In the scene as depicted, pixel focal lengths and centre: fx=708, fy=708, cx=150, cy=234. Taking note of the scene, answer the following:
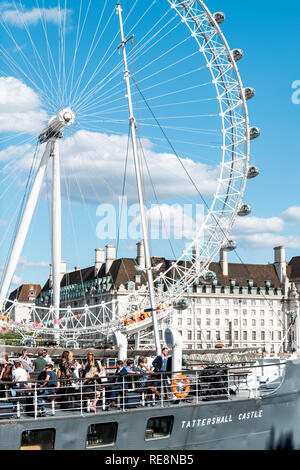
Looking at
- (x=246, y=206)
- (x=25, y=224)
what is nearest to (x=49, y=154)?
(x=25, y=224)

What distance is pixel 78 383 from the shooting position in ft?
51.1

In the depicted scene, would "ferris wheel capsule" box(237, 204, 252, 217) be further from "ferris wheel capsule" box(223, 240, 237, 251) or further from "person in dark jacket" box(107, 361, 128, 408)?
"person in dark jacket" box(107, 361, 128, 408)

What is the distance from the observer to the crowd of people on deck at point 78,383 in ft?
46.4

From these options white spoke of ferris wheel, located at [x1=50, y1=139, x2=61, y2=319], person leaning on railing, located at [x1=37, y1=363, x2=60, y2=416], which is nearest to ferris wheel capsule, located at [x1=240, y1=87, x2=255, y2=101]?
white spoke of ferris wheel, located at [x1=50, y1=139, x2=61, y2=319]

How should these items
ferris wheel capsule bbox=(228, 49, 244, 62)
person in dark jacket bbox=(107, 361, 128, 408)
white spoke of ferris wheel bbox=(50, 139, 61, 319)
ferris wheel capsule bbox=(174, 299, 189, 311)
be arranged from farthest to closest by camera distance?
ferris wheel capsule bbox=(174, 299, 189, 311), ferris wheel capsule bbox=(228, 49, 244, 62), white spoke of ferris wheel bbox=(50, 139, 61, 319), person in dark jacket bbox=(107, 361, 128, 408)

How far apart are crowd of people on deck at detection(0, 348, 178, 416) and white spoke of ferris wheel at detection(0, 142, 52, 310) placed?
2036cm

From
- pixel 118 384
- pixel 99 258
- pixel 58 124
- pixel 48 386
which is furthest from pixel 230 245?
pixel 99 258

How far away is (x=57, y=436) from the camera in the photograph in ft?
46.5

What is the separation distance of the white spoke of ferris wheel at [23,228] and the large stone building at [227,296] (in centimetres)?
7182

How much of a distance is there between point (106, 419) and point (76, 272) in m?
119

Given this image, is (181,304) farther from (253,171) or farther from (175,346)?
(175,346)

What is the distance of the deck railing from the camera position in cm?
1413
